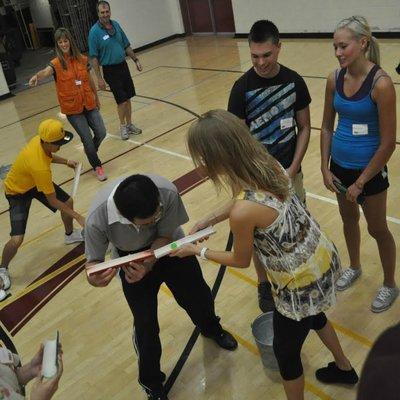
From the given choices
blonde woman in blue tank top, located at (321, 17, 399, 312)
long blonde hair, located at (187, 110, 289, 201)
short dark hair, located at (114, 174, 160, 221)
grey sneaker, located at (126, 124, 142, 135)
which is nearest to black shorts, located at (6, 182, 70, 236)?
short dark hair, located at (114, 174, 160, 221)

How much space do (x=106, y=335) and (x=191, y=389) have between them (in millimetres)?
898

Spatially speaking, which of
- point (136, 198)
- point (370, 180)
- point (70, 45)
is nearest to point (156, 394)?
point (136, 198)

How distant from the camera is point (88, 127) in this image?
19.9ft

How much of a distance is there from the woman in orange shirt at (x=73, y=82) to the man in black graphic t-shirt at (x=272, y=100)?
3.26 meters

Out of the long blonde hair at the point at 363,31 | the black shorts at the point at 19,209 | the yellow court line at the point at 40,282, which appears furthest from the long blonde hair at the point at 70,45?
the long blonde hair at the point at 363,31

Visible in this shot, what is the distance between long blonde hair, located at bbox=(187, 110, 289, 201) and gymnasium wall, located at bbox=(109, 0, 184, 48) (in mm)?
13086

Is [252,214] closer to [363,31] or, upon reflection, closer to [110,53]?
[363,31]

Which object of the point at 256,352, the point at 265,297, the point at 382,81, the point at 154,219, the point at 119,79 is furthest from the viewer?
the point at 119,79

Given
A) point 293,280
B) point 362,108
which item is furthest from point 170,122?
point 293,280

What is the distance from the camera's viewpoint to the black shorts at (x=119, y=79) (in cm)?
707

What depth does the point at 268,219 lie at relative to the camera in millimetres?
1963

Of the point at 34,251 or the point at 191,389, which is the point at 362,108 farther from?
the point at 34,251

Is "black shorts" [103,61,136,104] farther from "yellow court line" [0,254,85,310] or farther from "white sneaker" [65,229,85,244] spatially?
"yellow court line" [0,254,85,310]

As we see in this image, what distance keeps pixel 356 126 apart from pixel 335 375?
1.46 m
